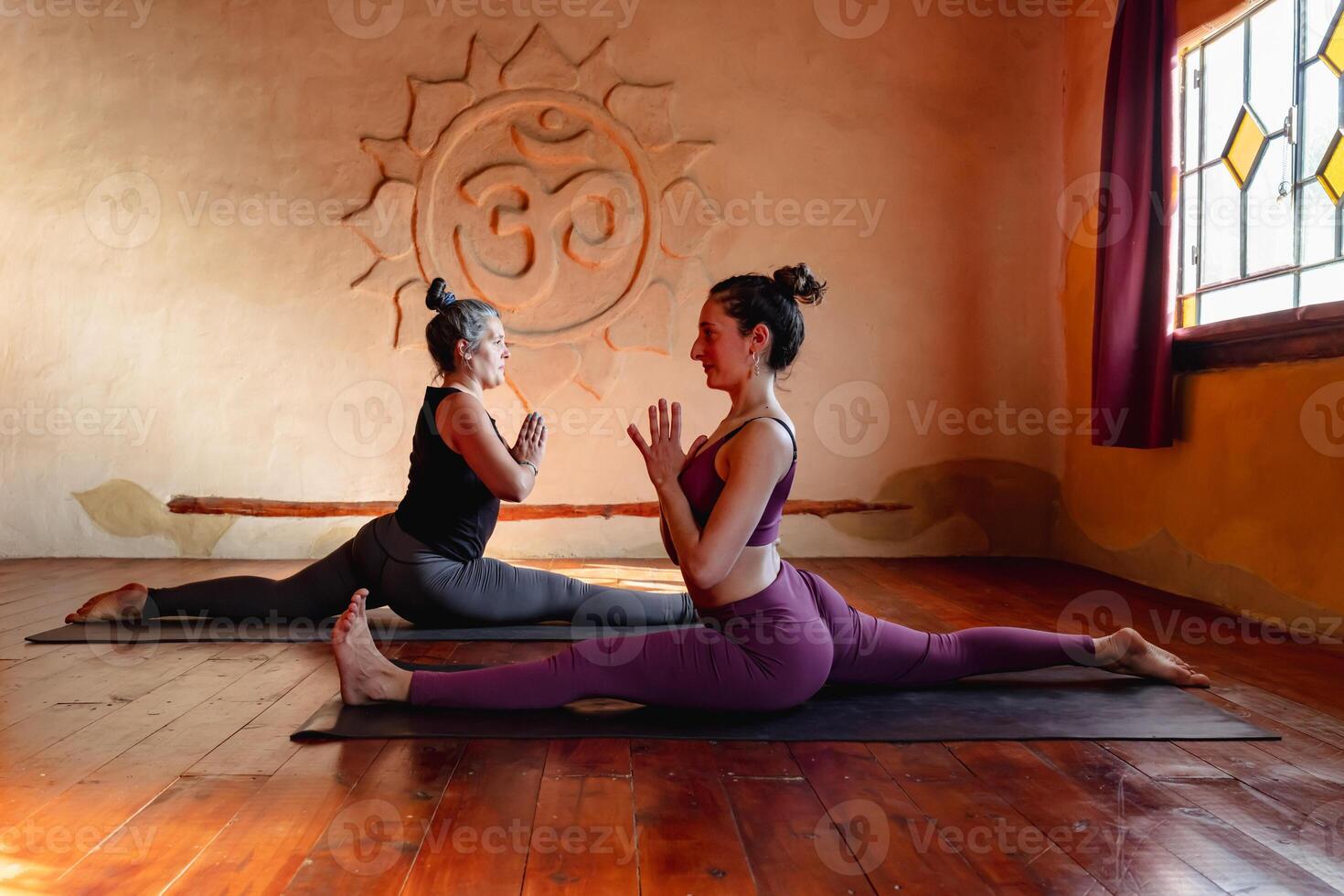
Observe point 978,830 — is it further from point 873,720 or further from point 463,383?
point 463,383

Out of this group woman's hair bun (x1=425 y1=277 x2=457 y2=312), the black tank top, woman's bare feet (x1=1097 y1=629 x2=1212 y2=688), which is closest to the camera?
woman's bare feet (x1=1097 y1=629 x2=1212 y2=688)

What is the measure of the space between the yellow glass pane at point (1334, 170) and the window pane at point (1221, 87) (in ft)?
1.92

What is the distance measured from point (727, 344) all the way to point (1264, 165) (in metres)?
2.50

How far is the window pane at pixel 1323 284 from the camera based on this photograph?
10.1 feet

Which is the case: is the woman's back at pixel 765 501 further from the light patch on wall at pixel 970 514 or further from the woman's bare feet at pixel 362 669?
the light patch on wall at pixel 970 514

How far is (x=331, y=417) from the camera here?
188 inches

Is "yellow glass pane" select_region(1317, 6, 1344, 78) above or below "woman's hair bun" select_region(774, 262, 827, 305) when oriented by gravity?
above

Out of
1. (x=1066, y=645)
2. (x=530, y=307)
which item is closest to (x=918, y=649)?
(x=1066, y=645)

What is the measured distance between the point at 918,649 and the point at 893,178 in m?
3.23

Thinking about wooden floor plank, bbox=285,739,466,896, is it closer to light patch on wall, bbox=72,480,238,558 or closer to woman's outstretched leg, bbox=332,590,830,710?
woman's outstretched leg, bbox=332,590,830,710

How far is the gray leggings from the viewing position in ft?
9.39

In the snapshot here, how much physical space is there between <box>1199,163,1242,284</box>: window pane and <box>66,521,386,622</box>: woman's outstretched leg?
315cm

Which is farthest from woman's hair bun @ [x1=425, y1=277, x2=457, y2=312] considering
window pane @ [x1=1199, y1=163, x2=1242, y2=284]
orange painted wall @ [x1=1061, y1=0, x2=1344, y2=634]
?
window pane @ [x1=1199, y1=163, x2=1242, y2=284]

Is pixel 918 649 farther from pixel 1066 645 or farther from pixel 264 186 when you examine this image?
pixel 264 186
